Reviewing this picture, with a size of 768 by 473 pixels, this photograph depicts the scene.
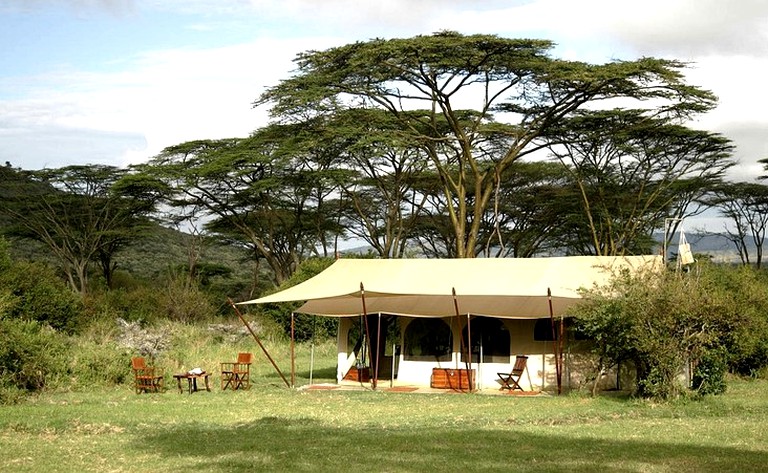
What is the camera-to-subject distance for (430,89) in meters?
31.2

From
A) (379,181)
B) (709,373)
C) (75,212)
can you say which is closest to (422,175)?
(379,181)

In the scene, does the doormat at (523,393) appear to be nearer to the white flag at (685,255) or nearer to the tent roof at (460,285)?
the tent roof at (460,285)

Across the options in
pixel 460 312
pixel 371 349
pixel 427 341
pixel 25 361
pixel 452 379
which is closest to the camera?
pixel 25 361

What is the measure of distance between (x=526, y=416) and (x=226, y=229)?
29465 mm

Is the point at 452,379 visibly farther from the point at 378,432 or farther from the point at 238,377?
the point at 378,432

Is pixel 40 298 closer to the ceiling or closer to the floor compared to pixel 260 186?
closer to the floor

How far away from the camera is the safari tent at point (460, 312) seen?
19.5m

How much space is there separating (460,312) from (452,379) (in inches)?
54.9

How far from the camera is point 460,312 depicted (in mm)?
19484

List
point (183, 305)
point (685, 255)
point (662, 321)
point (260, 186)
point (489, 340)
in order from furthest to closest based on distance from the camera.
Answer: point (260, 186) → point (183, 305) → point (489, 340) → point (685, 255) → point (662, 321)

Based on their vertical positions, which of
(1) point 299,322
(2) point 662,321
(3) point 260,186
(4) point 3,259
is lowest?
(2) point 662,321

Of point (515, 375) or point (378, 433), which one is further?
point (515, 375)

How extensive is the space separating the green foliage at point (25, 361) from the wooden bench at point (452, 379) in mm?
6408

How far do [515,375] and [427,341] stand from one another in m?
2.02
